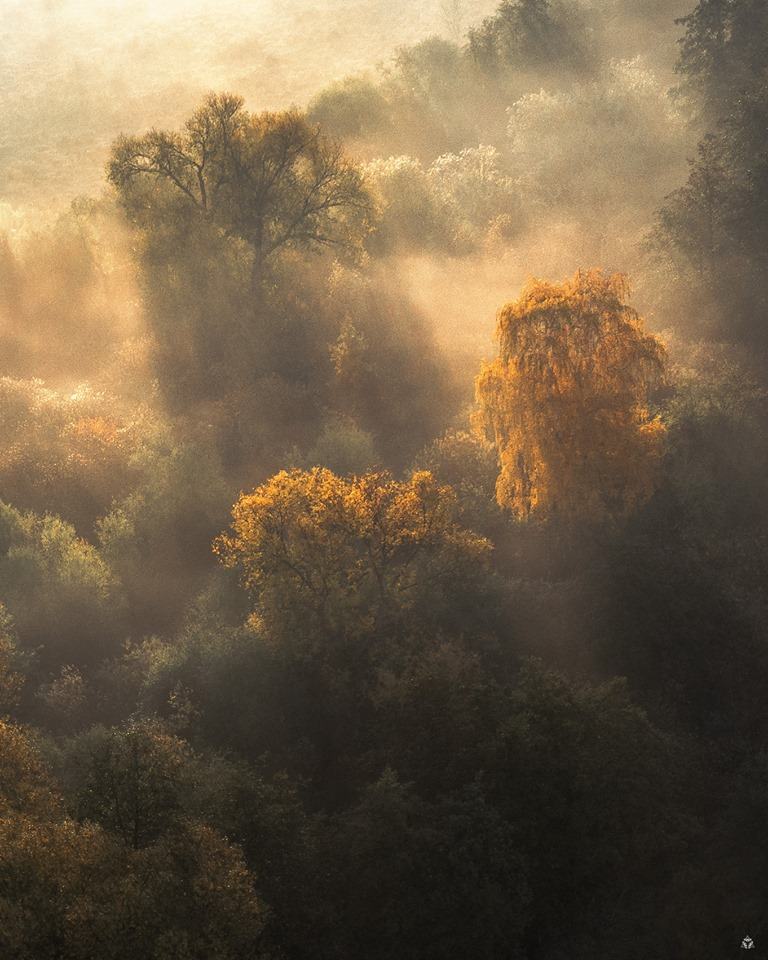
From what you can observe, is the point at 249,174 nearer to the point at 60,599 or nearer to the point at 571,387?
the point at 60,599

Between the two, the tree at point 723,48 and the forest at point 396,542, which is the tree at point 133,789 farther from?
the tree at point 723,48

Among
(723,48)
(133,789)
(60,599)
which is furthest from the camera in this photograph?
(723,48)

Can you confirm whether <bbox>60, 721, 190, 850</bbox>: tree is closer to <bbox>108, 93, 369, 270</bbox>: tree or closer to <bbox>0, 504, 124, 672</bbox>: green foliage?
<bbox>0, 504, 124, 672</bbox>: green foliage

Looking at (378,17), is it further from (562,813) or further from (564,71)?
(562,813)

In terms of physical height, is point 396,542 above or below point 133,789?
above

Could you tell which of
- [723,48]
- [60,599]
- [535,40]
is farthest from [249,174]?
[535,40]

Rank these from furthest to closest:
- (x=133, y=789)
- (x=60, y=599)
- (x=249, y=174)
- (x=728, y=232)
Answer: (x=249, y=174), (x=728, y=232), (x=60, y=599), (x=133, y=789)
